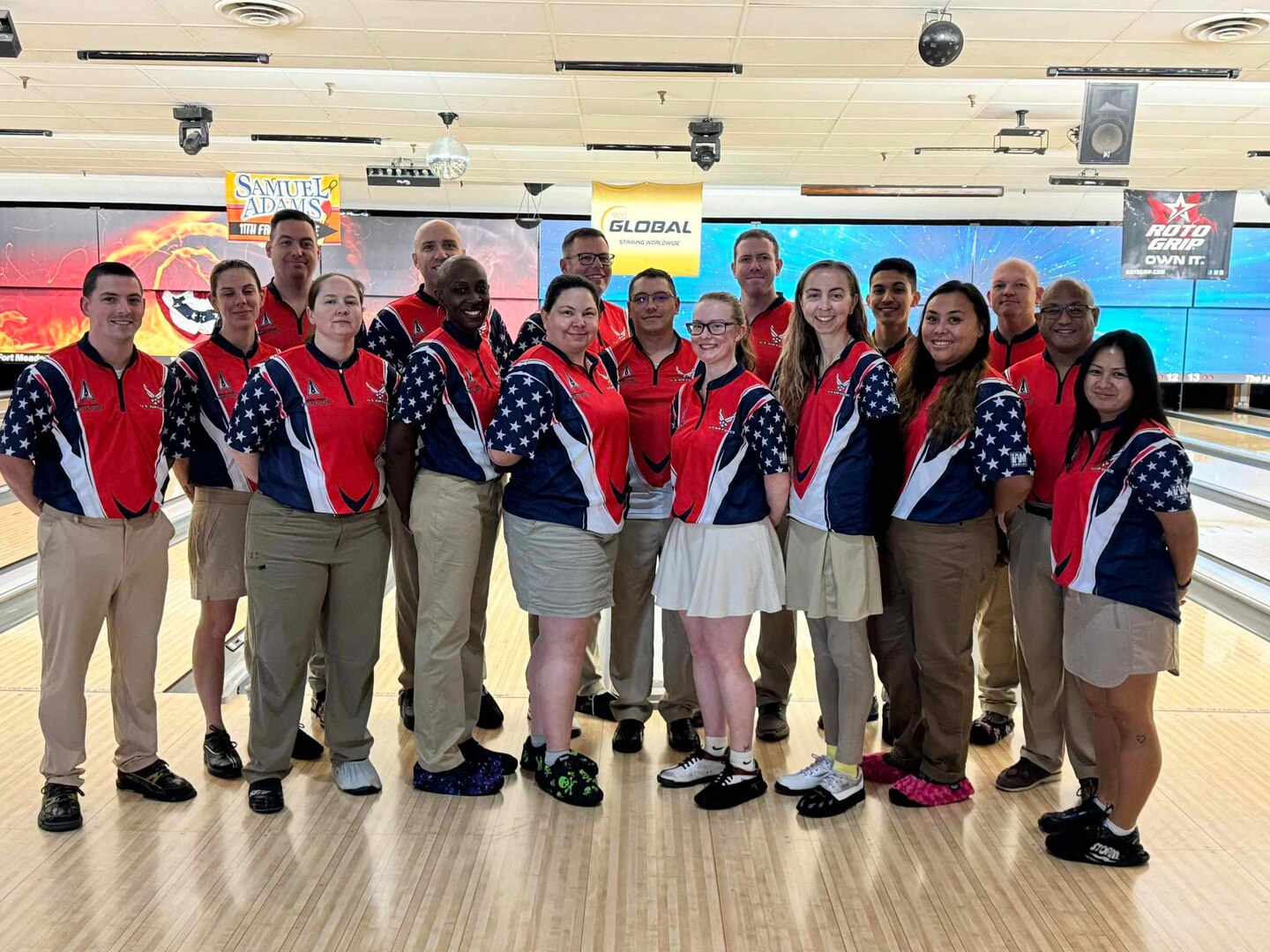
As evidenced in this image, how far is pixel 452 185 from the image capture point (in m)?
11.4

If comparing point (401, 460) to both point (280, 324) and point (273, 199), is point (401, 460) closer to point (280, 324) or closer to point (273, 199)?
point (280, 324)

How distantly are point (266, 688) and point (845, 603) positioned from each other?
1.56 metres

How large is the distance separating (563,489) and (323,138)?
6.80m

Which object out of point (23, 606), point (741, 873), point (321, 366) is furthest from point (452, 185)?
point (741, 873)

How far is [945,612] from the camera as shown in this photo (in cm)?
276

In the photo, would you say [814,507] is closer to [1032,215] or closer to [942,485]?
[942,485]

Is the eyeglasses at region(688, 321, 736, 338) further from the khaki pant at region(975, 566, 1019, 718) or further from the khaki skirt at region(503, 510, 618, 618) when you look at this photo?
the khaki pant at region(975, 566, 1019, 718)

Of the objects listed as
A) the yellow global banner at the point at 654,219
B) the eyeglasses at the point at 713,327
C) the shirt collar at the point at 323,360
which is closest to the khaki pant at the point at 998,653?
the eyeglasses at the point at 713,327

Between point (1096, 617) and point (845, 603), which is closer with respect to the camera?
point (1096, 617)

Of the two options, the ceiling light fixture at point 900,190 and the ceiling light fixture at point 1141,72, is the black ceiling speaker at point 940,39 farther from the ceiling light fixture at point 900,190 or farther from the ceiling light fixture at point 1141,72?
the ceiling light fixture at point 900,190

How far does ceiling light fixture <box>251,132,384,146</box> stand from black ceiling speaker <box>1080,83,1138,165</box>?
5367 millimetres

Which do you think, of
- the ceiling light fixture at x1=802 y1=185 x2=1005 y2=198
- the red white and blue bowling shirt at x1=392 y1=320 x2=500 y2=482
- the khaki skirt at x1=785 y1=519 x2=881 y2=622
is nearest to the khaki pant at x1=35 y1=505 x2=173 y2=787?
the red white and blue bowling shirt at x1=392 y1=320 x2=500 y2=482

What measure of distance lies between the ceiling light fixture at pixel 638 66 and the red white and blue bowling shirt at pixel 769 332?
277 centimetres

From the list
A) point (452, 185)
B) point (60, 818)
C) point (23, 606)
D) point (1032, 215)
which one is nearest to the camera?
point (60, 818)
